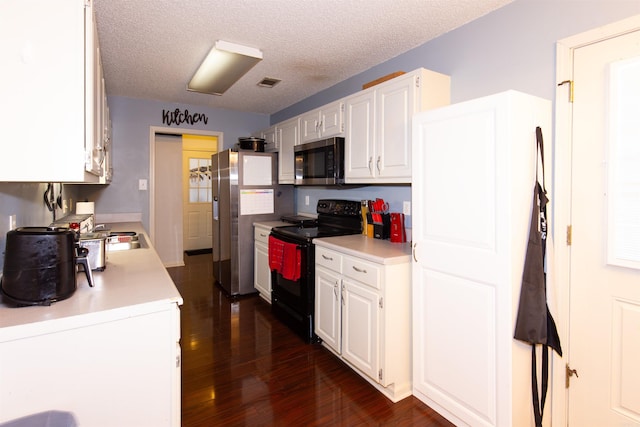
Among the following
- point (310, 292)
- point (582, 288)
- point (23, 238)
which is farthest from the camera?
point (310, 292)

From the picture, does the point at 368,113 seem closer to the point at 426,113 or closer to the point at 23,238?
the point at 426,113

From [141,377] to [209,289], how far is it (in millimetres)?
3165

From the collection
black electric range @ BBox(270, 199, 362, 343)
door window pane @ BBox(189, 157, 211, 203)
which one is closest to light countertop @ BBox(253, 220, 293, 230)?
black electric range @ BBox(270, 199, 362, 343)

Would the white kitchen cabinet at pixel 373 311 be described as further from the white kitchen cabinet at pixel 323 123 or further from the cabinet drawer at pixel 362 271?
the white kitchen cabinet at pixel 323 123

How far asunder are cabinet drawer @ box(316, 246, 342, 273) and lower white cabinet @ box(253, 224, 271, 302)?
1080mm

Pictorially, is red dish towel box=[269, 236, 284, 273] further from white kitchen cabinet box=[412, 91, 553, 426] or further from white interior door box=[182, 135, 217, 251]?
white interior door box=[182, 135, 217, 251]

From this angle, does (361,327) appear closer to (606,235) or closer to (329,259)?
(329,259)

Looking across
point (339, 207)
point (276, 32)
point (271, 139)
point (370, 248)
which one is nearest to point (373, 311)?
point (370, 248)

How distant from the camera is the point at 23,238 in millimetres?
1299

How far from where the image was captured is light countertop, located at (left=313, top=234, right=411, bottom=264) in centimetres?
214

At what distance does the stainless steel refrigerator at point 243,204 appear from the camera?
157 inches

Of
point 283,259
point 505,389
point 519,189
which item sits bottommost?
point 505,389

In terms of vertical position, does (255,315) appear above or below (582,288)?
below

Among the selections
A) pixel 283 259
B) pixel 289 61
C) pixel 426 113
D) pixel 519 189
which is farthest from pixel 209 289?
pixel 519 189
